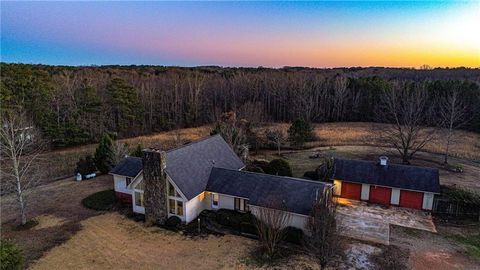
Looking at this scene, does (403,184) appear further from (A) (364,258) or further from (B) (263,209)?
(B) (263,209)

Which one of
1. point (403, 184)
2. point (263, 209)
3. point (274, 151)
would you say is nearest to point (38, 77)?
point (274, 151)

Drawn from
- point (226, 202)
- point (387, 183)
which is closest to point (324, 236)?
point (226, 202)

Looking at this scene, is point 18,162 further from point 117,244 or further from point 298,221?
point 298,221

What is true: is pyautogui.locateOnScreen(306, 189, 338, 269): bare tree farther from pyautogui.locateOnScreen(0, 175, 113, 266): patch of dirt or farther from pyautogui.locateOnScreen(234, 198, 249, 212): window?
pyautogui.locateOnScreen(0, 175, 113, 266): patch of dirt

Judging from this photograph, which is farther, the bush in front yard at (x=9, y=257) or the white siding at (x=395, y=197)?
the white siding at (x=395, y=197)

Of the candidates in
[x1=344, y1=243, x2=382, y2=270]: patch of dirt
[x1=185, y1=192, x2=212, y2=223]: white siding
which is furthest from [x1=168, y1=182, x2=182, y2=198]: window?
[x1=344, y1=243, x2=382, y2=270]: patch of dirt

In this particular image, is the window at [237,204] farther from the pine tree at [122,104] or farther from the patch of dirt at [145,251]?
the pine tree at [122,104]

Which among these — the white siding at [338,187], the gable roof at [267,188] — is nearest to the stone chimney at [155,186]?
the gable roof at [267,188]
